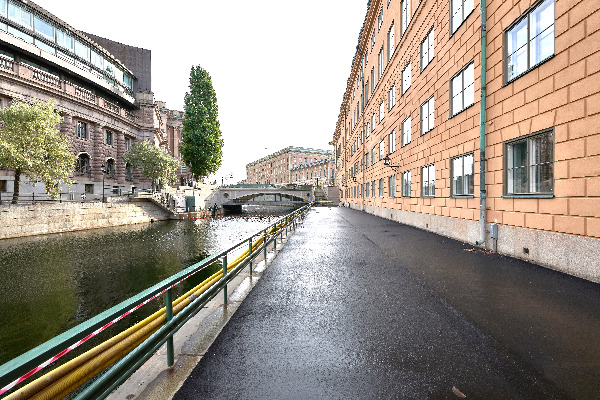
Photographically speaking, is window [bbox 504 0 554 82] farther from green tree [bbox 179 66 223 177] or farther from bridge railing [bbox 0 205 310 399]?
green tree [bbox 179 66 223 177]

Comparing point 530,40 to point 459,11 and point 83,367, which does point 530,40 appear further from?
point 83,367

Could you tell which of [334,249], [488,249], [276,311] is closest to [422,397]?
→ [276,311]

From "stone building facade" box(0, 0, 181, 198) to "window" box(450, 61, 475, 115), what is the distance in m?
35.5

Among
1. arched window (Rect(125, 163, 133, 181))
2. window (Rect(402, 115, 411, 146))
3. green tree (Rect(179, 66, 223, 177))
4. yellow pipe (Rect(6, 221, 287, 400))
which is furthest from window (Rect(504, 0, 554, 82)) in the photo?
arched window (Rect(125, 163, 133, 181))

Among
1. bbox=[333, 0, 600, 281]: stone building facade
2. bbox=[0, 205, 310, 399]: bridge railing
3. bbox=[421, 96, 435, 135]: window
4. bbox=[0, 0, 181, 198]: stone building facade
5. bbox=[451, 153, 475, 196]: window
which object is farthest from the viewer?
bbox=[0, 0, 181, 198]: stone building facade

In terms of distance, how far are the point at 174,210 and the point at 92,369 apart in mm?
37970

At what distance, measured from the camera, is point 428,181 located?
48.9 feet

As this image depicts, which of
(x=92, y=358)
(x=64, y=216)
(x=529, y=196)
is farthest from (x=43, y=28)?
(x=529, y=196)

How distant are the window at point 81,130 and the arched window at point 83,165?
2.32m

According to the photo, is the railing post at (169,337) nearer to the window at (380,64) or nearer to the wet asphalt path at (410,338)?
the wet asphalt path at (410,338)

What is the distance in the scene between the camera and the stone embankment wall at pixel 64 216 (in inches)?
774

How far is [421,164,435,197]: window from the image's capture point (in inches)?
565

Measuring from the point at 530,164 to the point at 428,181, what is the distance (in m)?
6.80

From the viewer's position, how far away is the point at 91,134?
37094 millimetres
